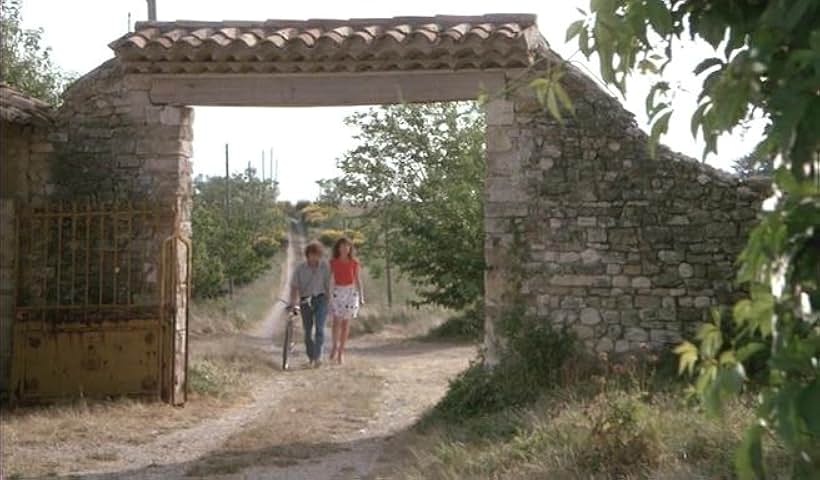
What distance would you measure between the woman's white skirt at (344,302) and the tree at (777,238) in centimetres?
1152

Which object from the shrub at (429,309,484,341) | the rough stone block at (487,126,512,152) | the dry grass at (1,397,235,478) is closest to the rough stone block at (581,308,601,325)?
the rough stone block at (487,126,512,152)

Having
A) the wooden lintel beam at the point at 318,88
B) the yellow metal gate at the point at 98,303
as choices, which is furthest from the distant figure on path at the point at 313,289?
the wooden lintel beam at the point at 318,88

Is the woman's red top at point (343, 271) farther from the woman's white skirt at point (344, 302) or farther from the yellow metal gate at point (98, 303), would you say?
the yellow metal gate at point (98, 303)

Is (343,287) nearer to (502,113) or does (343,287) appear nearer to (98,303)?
(98,303)

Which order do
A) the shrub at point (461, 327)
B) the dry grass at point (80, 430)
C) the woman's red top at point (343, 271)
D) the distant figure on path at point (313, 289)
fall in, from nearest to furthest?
the dry grass at point (80, 430), the distant figure on path at point (313, 289), the woman's red top at point (343, 271), the shrub at point (461, 327)

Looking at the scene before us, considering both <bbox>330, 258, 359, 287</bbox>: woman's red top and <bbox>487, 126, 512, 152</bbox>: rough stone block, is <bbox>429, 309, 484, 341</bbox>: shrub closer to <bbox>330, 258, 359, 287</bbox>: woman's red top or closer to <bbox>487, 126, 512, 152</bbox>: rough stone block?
<bbox>330, 258, 359, 287</bbox>: woman's red top

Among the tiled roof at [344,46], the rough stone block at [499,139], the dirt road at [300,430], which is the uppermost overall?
the tiled roof at [344,46]

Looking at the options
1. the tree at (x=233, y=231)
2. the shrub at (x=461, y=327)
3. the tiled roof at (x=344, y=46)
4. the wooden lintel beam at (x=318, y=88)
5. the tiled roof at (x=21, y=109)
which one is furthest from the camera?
the tree at (x=233, y=231)

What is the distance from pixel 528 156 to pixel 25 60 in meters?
8.45

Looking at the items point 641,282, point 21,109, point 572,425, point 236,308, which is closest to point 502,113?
point 641,282

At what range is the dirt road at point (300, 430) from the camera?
805cm

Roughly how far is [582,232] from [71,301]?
173 inches

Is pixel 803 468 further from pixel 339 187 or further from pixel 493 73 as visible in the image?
pixel 339 187

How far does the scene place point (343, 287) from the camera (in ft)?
46.2
